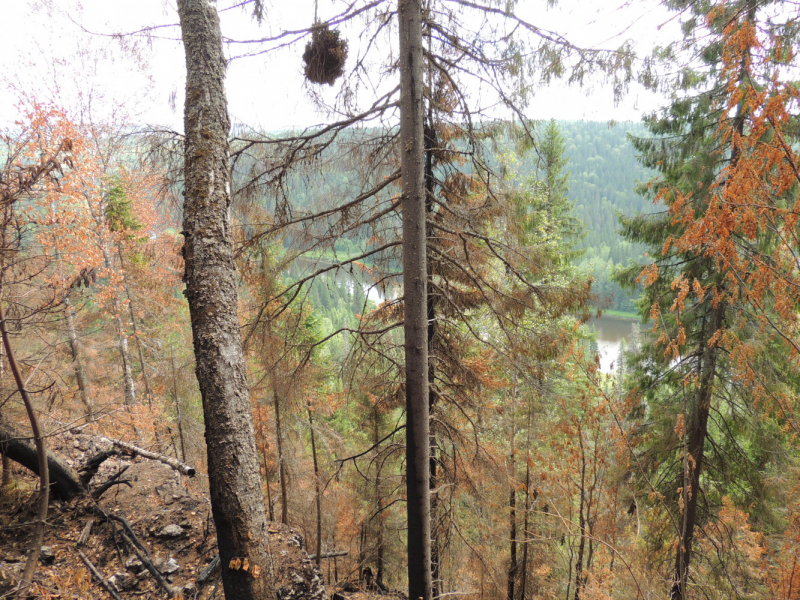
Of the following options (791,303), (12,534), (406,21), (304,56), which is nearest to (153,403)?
(12,534)

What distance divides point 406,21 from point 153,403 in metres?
12.7

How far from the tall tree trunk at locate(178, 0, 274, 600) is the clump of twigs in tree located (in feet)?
2.69

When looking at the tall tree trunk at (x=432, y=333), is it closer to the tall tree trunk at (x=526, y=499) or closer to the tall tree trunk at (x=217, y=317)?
the tall tree trunk at (x=217, y=317)

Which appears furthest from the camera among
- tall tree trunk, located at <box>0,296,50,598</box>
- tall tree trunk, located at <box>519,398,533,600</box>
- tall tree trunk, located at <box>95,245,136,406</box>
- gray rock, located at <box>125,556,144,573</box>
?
tall tree trunk, located at <box>95,245,136,406</box>

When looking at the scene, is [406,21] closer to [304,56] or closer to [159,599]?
[304,56]

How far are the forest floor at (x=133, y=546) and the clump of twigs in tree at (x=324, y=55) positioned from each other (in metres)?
4.19

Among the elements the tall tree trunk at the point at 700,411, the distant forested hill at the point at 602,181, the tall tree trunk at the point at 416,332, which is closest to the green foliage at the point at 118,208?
the tall tree trunk at the point at 416,332

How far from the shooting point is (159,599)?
136 inches

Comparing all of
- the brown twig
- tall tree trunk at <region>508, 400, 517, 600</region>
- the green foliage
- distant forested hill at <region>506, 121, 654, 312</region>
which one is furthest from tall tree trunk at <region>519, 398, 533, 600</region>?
distant forested hill at <region>506, 121, 654, 312</region>

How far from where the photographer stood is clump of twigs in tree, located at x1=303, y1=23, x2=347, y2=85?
3.45 metres

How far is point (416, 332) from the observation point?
3531mm

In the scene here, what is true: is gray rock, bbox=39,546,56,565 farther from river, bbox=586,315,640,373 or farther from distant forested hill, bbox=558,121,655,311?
distant forested hill, bbox=558,121,655,311

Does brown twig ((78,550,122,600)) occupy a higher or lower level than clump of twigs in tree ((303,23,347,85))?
lower

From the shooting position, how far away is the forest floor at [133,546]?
3.44 metres
